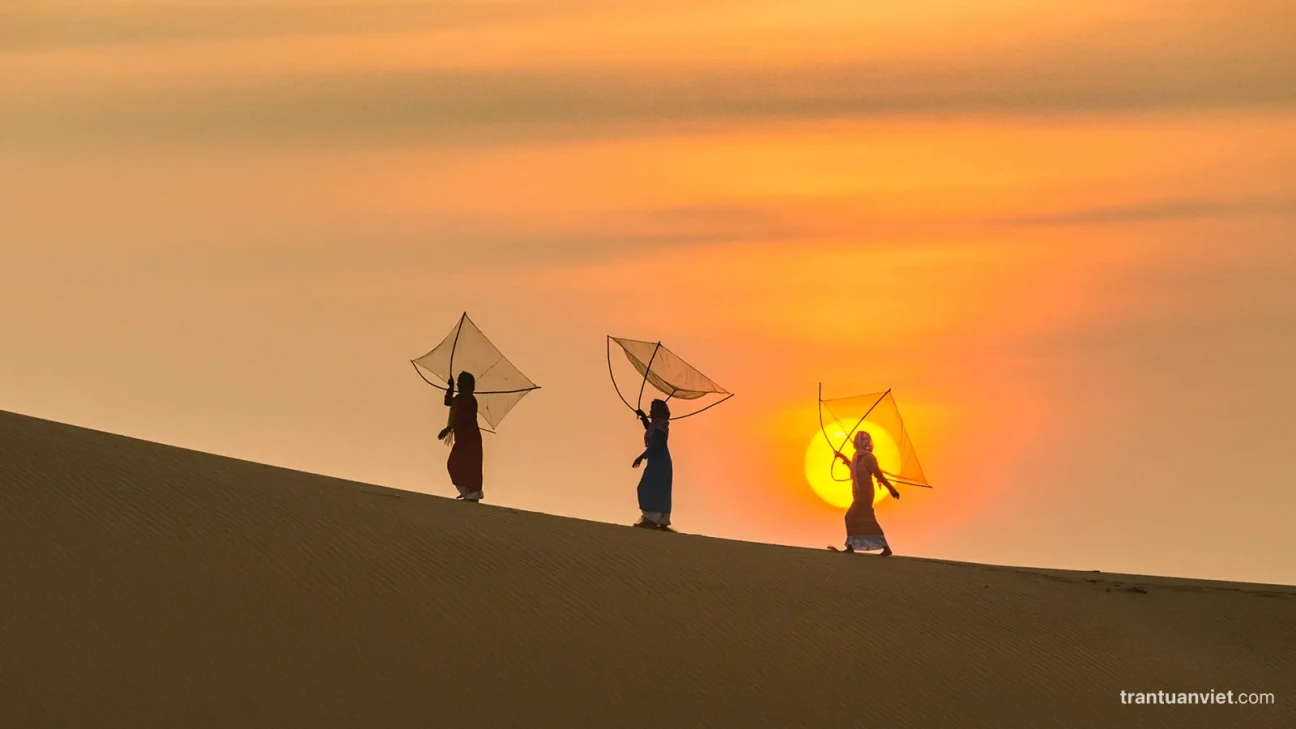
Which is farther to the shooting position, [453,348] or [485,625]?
[453,348]

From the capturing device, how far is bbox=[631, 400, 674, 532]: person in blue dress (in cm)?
2233

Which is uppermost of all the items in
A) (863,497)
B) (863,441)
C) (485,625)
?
(863,441)

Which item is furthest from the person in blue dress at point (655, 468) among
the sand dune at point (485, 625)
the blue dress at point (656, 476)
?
the sand dune at point (485, 625)

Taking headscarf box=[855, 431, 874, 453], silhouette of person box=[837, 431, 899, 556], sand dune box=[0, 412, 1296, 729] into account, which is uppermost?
headscarf box=[855, 431, 874, 453]

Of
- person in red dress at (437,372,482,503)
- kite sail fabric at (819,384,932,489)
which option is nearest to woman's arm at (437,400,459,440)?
person in red dress at (437,372,482,503)

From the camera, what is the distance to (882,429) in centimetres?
2278

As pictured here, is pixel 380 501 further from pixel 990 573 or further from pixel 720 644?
pixel 990 573

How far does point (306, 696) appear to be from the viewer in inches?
548

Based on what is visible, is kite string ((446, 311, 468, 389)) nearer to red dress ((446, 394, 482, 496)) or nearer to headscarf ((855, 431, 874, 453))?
red dress ((446, 394, 482, 496))

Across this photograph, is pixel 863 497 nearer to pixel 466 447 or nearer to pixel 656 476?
pixel 656 476

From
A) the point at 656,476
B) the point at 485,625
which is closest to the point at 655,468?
the point at 656,476

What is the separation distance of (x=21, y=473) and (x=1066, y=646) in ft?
34.3

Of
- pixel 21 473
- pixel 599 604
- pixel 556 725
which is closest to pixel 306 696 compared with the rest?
pixel 556 725

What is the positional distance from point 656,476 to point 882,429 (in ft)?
9.34
